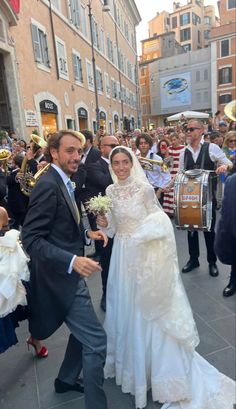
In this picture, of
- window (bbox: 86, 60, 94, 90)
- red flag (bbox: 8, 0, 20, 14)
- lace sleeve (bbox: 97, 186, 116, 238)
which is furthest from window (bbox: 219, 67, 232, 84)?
lace sleeve (bbox: 97, 186, 116, 238)

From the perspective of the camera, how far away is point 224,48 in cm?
3788

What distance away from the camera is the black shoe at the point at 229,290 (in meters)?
3.66

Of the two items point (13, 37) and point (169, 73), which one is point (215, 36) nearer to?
point (169, 73)

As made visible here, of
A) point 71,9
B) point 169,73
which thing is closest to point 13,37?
point 71,9

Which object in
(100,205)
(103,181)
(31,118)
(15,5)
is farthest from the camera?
(31,118)

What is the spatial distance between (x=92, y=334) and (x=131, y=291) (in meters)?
0.50

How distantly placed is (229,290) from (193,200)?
1188 millimetres

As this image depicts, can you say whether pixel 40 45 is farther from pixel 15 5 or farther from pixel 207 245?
pixel 207 245

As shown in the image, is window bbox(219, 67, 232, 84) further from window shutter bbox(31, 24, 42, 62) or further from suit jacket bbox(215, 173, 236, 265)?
suit jacket bbox(215, 173, 236, 265)

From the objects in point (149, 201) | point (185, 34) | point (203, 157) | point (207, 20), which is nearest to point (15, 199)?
point (203, 157)

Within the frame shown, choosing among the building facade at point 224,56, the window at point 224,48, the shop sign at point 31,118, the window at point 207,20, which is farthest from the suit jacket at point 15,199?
the window at point 207,20

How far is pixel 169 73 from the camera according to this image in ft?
152

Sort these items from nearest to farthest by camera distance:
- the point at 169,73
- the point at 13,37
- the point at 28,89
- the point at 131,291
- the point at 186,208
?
the point at 131,291 < the point at 186,208 < the point at 13,37 < the point at 28,89 < the point at 169,73

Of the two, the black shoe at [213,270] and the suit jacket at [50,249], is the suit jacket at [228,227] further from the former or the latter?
the black shoe at [213,270]
